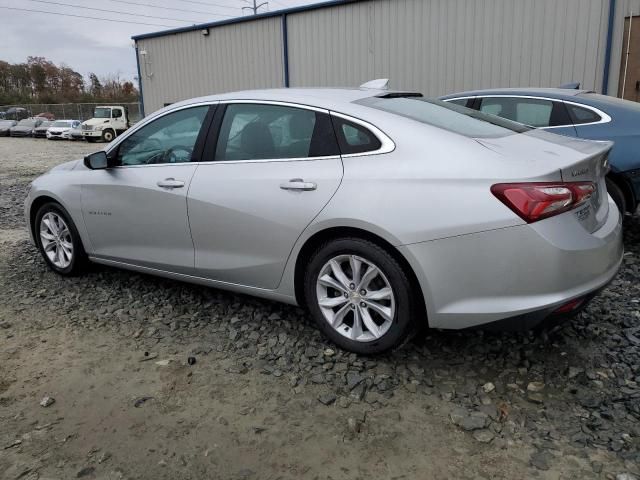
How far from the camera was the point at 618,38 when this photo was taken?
422 inches

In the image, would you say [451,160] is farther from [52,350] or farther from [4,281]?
[4,281]

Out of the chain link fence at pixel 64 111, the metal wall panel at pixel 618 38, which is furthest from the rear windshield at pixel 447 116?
the chain link fence at pixel 64 111

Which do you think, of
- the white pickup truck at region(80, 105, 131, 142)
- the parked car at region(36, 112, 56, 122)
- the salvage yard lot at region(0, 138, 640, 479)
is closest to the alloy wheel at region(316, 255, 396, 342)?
the salvage yard lot at region(0, 138, 640, 479)

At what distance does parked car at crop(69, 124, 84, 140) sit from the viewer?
Answer: 93.9ft

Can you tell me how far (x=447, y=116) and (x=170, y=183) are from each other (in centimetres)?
186

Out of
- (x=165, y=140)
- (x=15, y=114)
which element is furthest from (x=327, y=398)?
(x=15, y=114)

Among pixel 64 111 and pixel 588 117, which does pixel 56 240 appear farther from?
pixel 64 111

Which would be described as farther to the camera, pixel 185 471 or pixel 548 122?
pixel 548 122

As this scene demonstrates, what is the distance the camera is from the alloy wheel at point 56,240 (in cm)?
461

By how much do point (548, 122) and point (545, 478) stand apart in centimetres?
438

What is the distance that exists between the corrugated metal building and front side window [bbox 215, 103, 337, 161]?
985 centimetres

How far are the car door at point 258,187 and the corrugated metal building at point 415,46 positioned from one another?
32.4 feet

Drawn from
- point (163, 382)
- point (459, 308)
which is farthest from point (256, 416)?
point (459, 308)

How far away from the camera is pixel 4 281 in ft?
15.6
